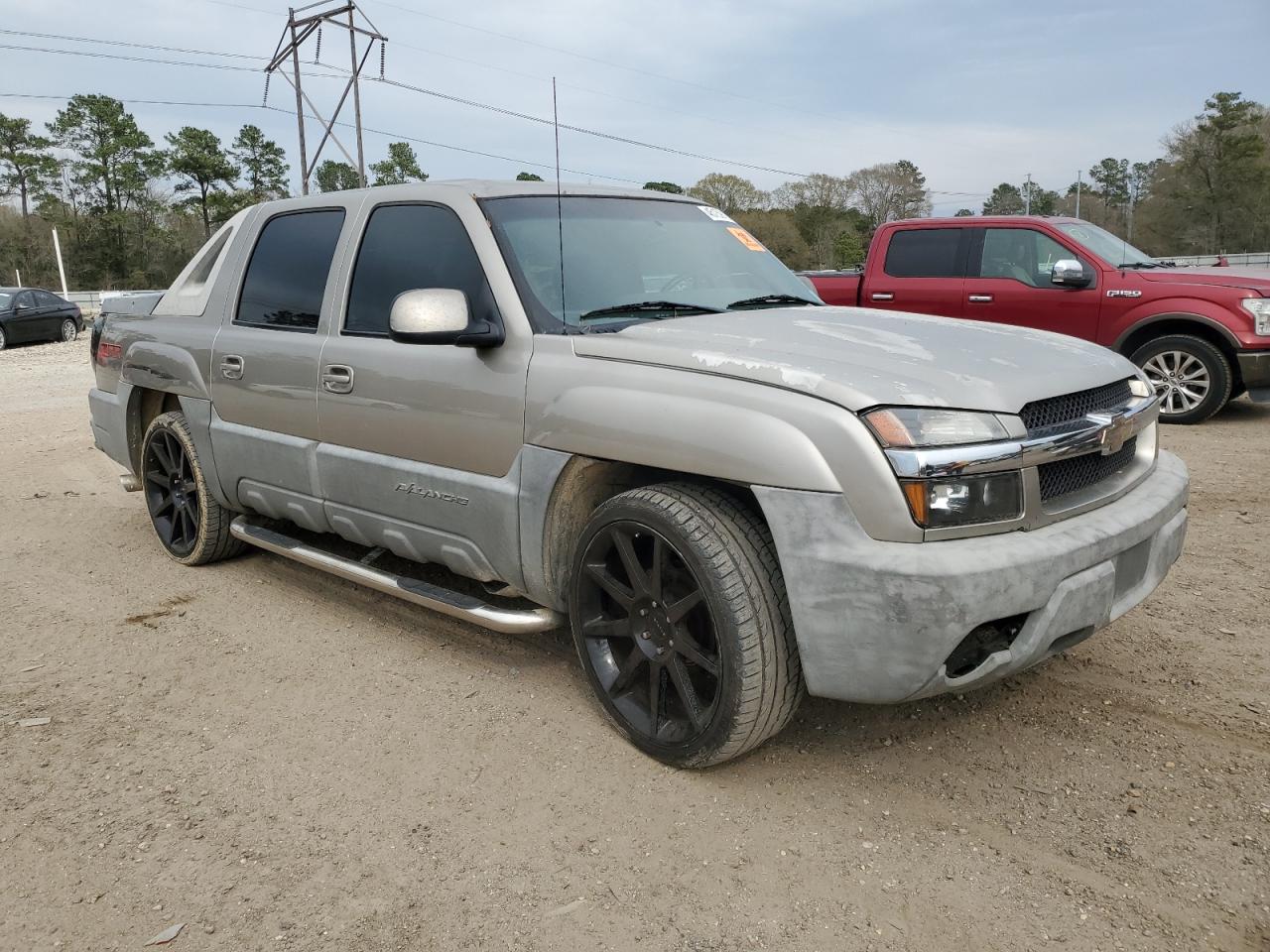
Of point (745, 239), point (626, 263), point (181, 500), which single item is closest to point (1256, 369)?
point (745, 239)

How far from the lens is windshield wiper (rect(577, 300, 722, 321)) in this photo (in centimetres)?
320

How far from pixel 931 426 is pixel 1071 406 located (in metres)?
0.60

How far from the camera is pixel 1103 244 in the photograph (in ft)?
29.3

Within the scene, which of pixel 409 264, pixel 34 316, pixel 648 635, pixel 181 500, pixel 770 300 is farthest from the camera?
pixel 34 316

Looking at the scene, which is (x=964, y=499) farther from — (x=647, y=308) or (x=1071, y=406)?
(x=647, y=308)

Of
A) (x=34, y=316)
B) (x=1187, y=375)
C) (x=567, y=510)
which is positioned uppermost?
(x=34, y=316)

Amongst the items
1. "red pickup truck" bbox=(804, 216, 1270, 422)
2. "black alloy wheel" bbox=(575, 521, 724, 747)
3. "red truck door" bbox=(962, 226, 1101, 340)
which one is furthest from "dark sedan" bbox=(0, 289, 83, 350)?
"black alloy wheel" bbox=(575, 521, 724, 747)

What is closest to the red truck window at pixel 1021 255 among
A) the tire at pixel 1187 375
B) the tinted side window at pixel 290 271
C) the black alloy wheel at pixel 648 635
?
the tire at pixel 1187 375

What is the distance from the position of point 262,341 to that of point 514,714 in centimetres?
206

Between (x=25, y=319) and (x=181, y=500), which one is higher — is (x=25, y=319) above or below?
above

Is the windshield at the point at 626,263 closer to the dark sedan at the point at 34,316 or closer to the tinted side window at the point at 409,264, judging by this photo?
the tinted side window at the point at 409,264

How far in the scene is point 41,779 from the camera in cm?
289

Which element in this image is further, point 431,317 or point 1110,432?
point 431,317

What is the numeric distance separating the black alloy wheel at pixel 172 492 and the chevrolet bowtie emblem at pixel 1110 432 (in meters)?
4.07
